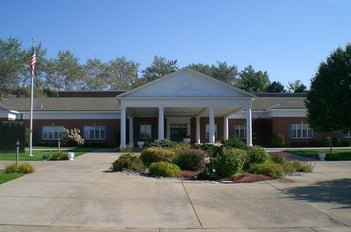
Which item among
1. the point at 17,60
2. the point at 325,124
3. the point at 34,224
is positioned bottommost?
the point at 34,224

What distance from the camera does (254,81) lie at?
336ft

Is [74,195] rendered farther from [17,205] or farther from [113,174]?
[113,174]

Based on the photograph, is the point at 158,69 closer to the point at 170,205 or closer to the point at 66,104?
the point at 66,104

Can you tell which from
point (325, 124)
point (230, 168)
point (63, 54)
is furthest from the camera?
point (63, 54)

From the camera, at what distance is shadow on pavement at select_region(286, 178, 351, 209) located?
Answer: 12312 millimetres

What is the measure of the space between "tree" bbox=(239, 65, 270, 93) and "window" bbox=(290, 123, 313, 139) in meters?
51.9

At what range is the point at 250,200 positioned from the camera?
40.1 feet

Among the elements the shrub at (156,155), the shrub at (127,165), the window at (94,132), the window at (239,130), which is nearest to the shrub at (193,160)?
the shrub at (156,155)

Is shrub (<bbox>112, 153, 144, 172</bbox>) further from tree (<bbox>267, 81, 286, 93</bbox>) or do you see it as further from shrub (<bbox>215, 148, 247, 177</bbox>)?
tree (<bbox>267, 81, 286, 93</bbox>)

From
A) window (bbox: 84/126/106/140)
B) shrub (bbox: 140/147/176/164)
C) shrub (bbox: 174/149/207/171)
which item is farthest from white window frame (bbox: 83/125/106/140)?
shrub (bbox: 174/149/207/171)

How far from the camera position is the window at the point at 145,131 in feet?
163

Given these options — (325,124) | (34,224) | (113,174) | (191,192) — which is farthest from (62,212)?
(325,124)

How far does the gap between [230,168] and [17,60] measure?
55589 millimetres

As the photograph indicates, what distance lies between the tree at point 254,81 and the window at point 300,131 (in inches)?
2044
